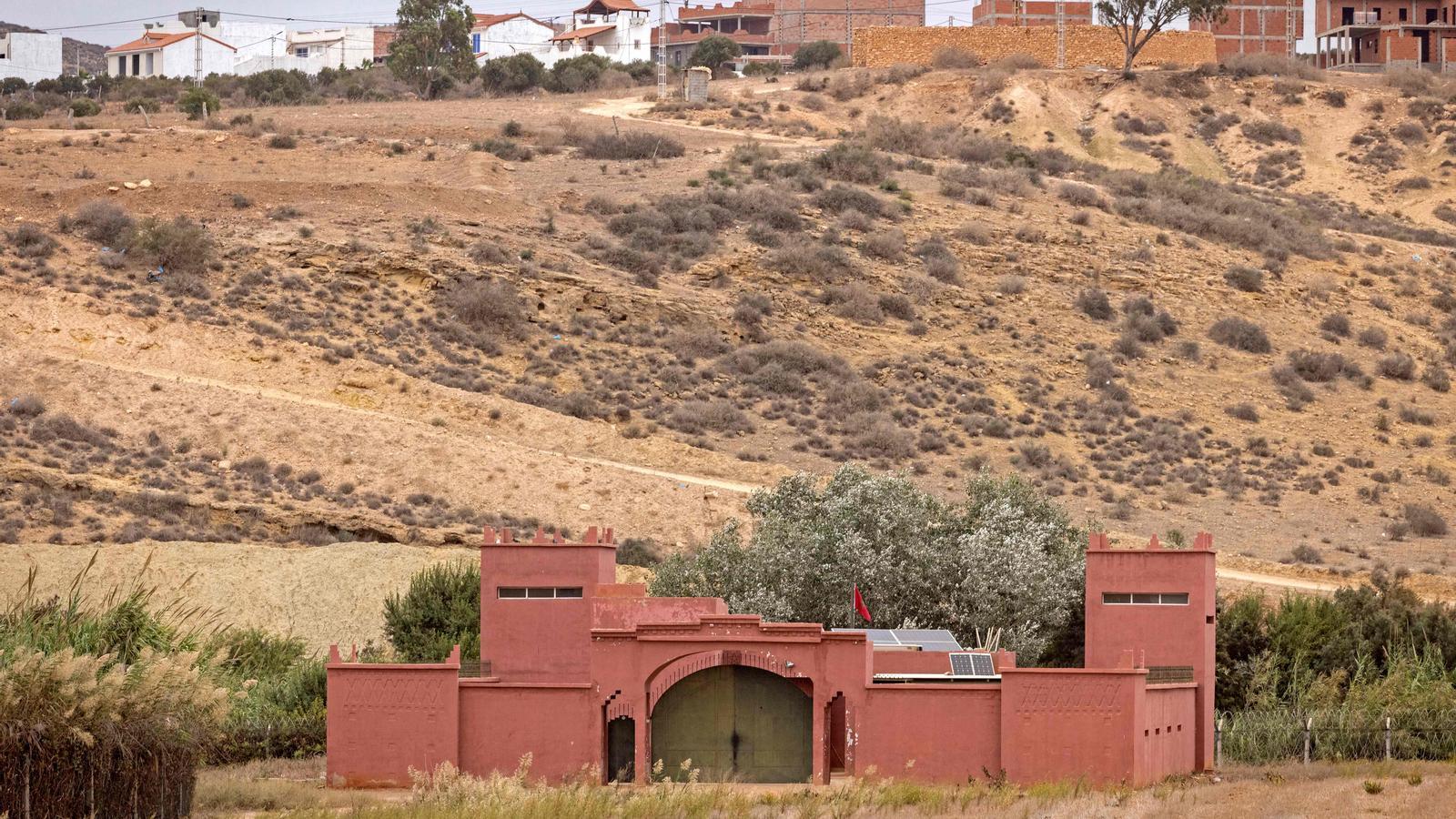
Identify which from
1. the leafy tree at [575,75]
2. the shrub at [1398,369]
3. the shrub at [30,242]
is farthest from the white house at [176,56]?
the shrub at [1398,369]

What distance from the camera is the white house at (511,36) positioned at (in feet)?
357

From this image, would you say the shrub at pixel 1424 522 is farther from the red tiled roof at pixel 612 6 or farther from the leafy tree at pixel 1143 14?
the red tiled roof at pixel 612 6

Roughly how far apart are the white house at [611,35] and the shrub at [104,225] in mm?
51840

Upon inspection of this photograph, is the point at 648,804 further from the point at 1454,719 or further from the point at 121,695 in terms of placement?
the point at 1454,719

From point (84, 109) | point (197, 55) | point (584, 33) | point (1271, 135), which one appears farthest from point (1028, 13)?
point (84, 109)

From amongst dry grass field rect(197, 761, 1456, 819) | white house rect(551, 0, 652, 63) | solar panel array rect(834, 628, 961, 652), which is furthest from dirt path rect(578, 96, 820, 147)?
dry grass field rect(197, 761, 1456, 819)

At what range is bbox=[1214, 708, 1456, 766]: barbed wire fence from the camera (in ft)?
101

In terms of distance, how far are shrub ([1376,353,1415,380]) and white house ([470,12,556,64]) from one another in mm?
56606

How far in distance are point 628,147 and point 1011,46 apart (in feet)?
84.0

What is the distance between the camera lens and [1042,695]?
27719mm

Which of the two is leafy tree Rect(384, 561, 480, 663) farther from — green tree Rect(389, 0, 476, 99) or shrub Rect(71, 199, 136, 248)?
green tree Rect(389, 0, 476, 99)

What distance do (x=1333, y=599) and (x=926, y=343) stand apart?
71.1ft

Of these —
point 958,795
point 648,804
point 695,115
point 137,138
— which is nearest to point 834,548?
point 958,795

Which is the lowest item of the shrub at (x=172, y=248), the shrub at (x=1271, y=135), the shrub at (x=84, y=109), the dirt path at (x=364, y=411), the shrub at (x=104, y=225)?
the dirt path at (x=364, y=411)
